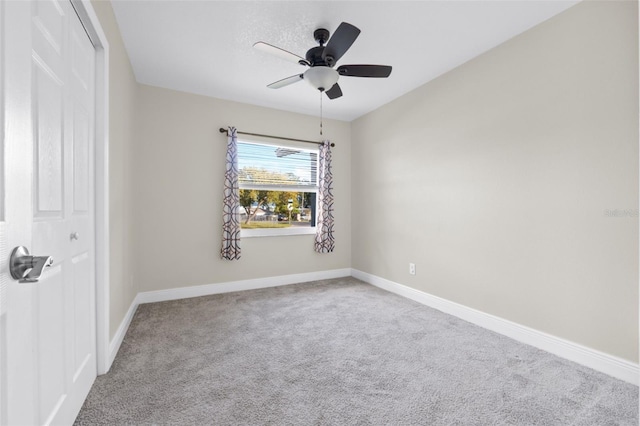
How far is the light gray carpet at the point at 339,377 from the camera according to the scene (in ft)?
5.10

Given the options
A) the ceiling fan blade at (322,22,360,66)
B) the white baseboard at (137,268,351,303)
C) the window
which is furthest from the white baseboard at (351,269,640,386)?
the ceiling fan blade at (322,22,360,66)

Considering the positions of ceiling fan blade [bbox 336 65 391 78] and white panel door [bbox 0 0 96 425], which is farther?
ceiling fan blade [bbox 336 65 391 78]

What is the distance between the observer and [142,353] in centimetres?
218

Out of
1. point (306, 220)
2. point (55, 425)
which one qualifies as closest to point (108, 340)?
point (55, 425)

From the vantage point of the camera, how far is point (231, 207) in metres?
3.68

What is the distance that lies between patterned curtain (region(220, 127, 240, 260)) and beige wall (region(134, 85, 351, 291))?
0.13 metres

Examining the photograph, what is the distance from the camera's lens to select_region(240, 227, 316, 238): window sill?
12.9 feet

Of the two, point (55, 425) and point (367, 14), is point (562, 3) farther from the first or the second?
point (55, 425)

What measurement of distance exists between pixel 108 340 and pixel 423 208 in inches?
123

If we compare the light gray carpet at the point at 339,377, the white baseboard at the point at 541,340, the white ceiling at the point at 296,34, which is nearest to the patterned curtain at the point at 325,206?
the white ceiling at the point at 296,34

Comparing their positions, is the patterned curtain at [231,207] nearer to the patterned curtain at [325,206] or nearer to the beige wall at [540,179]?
the patterned curtain at [325,206]

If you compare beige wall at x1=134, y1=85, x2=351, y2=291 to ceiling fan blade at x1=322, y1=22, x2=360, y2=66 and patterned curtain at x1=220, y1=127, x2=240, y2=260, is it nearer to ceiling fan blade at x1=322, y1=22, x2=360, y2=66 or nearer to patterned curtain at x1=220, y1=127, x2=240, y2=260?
patterned curtain at x1=220, y1=127, x2=240, y2=260

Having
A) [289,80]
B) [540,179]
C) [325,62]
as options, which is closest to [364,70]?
[325,62]

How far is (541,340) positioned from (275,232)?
10.1ft
